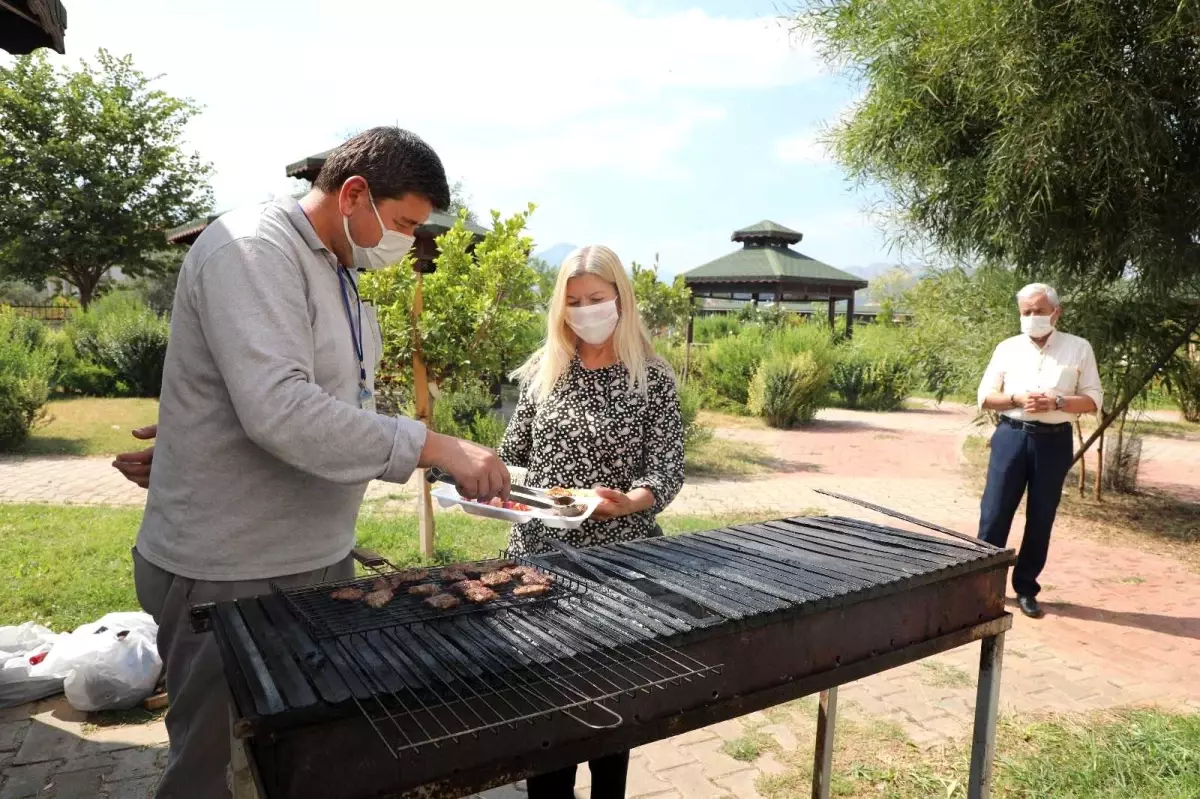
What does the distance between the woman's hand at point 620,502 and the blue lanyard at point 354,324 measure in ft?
2.83

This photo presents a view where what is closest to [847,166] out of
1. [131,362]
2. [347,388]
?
[347,388]

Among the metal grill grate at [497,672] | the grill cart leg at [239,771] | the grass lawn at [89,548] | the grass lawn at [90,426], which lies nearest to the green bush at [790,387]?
the grass lawn at [89,548]

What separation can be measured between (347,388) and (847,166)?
6.91 meters

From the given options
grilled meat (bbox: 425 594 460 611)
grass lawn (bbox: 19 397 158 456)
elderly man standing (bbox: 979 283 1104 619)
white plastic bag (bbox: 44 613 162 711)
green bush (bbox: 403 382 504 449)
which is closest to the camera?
grilled meat (bbox: 425 594 460 611)

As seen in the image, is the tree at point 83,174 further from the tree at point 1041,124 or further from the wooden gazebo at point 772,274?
the tree at point 1041,124

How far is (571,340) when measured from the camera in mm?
3088

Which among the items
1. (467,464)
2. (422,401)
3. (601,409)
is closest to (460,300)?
(422,401)

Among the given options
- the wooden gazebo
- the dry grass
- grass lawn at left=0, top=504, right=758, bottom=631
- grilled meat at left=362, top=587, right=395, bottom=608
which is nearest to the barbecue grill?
grilled meat at left=362, top=587, right=395, bottom=608

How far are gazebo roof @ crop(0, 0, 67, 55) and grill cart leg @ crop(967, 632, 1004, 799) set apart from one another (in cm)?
410

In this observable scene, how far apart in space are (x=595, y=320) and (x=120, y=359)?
15.3 m

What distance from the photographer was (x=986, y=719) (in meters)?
2.58

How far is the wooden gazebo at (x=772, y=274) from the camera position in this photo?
76.8ft

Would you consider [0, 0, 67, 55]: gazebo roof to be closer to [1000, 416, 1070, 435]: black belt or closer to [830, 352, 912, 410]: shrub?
[1000, 416, 1070, 435]: black belt

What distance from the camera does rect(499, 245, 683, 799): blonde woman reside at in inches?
114
